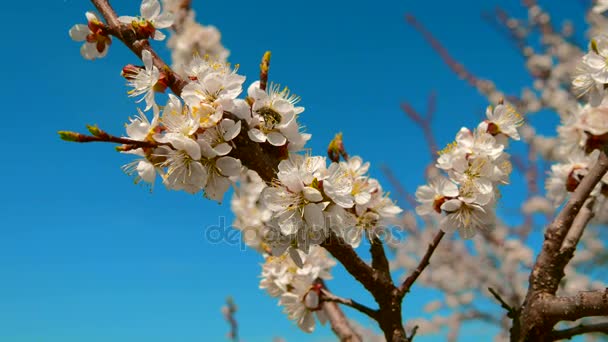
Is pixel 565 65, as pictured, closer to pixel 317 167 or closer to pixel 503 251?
pixel 503 251

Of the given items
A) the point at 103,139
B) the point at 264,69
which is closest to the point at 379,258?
the point at 264,69

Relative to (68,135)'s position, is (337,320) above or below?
above

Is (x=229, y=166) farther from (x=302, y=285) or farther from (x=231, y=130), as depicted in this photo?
(x=302, y=285)

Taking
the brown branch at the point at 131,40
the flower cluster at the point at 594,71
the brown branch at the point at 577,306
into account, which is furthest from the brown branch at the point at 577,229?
the brown branch at the point at 131,40

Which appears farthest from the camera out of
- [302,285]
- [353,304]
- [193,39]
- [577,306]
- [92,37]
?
[193,39]

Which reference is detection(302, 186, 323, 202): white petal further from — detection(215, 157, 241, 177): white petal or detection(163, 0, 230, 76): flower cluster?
detection(163, 0, 230, 76): flower cluster

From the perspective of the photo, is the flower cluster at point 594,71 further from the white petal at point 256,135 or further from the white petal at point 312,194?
the white petal at point 256,135
